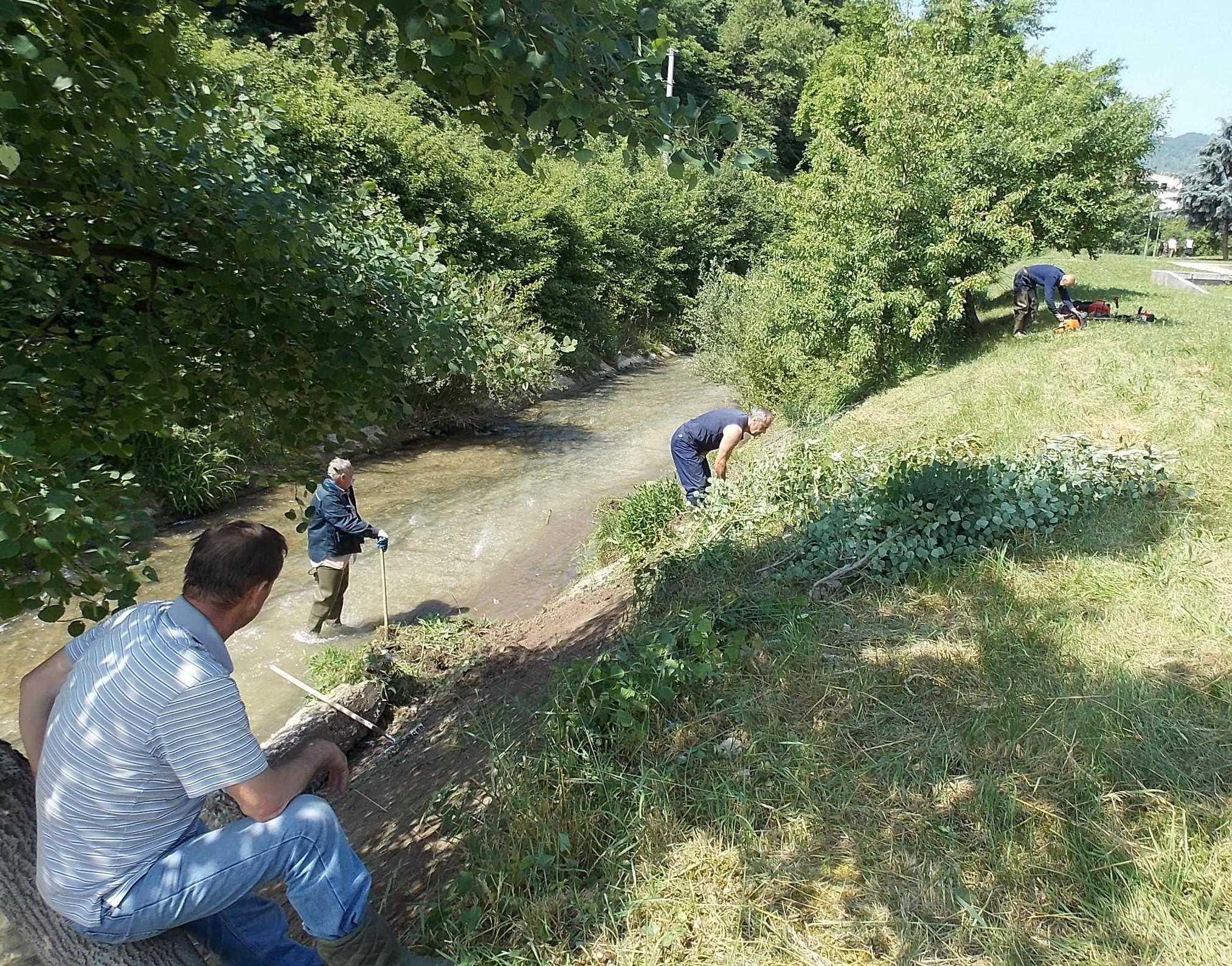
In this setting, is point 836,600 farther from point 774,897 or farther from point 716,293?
point 716,293

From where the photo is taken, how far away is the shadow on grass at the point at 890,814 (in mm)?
2488

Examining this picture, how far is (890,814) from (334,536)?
593 centimetres

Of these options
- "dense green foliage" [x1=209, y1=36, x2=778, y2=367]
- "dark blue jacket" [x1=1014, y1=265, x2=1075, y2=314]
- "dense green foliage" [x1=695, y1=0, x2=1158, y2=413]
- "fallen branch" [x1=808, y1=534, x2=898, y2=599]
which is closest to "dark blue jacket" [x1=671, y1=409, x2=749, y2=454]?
"dense green foliage" [x1=209, y1=36, x2=778, y2=367]


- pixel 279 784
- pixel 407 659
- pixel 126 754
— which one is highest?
pixel 126 754

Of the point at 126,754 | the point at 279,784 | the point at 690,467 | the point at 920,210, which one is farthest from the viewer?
the point at 920,210

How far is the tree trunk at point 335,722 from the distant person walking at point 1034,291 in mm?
11420

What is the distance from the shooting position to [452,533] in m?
10.5

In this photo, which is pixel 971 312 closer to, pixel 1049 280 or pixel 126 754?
pixel 1049 280

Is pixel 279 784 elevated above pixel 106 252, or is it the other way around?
pixel 106 252

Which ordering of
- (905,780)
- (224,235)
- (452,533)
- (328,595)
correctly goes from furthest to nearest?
1. (452,533)
2. (328,595)
3. (224,235)
4. (905,780)

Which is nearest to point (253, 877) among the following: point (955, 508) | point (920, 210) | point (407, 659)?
point (955, 508)

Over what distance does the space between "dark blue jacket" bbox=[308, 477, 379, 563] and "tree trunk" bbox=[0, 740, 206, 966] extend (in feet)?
15.9

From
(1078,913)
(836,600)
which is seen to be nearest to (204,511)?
(836,600)

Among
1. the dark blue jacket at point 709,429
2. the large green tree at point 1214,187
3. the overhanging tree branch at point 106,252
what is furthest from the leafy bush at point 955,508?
the large green tree at point 1214,187
